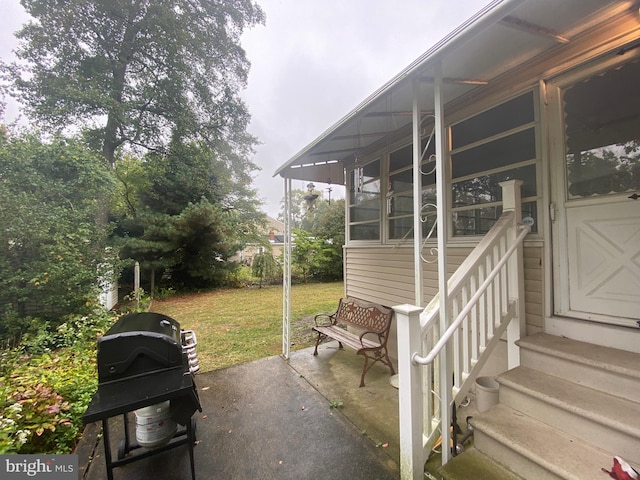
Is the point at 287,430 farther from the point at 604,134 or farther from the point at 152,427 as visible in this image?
the point at 604,134

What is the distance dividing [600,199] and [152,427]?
12.2 feet

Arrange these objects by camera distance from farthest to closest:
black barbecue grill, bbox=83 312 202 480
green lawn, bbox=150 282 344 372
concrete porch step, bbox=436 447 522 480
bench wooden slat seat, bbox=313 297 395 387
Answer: green lawn, bbox=150 282 344 372
bench wooden slat seat, bbox=313 297 395 387
black barbecue grill, bbox=83 312 202 480
concrete porch step, bbox=436 447 522 480

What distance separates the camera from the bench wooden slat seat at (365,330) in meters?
3.44

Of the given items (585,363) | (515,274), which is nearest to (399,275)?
(515,274)

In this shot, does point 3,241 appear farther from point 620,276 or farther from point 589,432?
point 620,276

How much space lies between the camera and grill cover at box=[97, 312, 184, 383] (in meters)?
1.89

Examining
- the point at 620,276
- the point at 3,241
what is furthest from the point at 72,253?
the point at 620,276

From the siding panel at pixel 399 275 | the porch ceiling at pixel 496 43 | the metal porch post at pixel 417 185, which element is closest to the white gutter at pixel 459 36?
the porch ceiling at pixel 496 43

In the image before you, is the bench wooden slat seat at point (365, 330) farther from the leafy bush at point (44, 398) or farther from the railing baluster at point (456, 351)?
the leafy bush at point (44, 398)

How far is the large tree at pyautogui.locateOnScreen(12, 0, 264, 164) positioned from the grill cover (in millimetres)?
10634

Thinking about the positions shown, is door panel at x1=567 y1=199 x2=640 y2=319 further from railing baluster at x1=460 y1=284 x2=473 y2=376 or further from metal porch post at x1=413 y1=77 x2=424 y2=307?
metal porch post at x1=413 y1=77 x2=424 y2=307

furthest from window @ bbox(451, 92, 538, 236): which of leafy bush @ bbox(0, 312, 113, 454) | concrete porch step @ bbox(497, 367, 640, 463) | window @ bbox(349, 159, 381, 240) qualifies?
→ leafy bush @ bbox(0, 312, 113, 454)

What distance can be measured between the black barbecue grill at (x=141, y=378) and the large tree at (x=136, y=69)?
10711mm

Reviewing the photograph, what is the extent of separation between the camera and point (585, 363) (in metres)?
1.76
